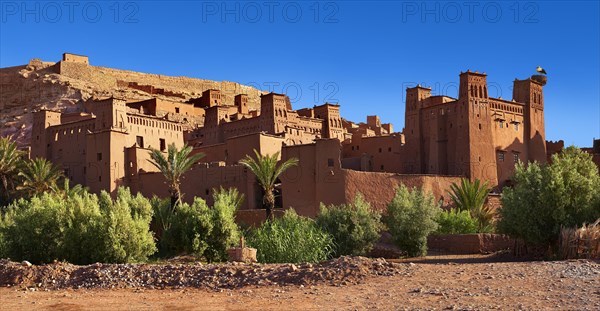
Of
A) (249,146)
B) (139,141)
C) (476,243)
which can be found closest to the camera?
(476,243)

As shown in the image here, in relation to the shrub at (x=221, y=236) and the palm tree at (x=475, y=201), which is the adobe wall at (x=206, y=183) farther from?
the palm tree at (x=475, y=201)

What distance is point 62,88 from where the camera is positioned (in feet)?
181

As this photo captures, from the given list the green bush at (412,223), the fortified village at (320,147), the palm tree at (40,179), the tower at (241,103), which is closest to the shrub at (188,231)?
the green bush at (412,223)

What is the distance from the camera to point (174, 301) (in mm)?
13906

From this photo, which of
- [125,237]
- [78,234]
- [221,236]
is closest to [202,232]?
[221,236]

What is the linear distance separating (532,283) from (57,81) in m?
49.2

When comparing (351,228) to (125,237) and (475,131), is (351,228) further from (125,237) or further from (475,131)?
(475,131)

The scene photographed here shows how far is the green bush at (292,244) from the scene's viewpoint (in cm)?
2052

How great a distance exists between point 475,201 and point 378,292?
19.1 metres

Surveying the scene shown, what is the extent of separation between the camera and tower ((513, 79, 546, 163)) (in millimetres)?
39938

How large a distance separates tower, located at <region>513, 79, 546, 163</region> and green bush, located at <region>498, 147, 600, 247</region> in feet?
63.4

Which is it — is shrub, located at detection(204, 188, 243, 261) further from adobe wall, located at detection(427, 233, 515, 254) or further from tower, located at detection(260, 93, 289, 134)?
tower, located at detection(260, 93, 289, 134)

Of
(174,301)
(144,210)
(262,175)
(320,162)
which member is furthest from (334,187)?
(174,301)

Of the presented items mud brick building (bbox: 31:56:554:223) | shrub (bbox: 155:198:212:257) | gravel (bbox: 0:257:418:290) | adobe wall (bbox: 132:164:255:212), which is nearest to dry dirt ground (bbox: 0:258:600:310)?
gravel (bbox: 0:257:418:290)
